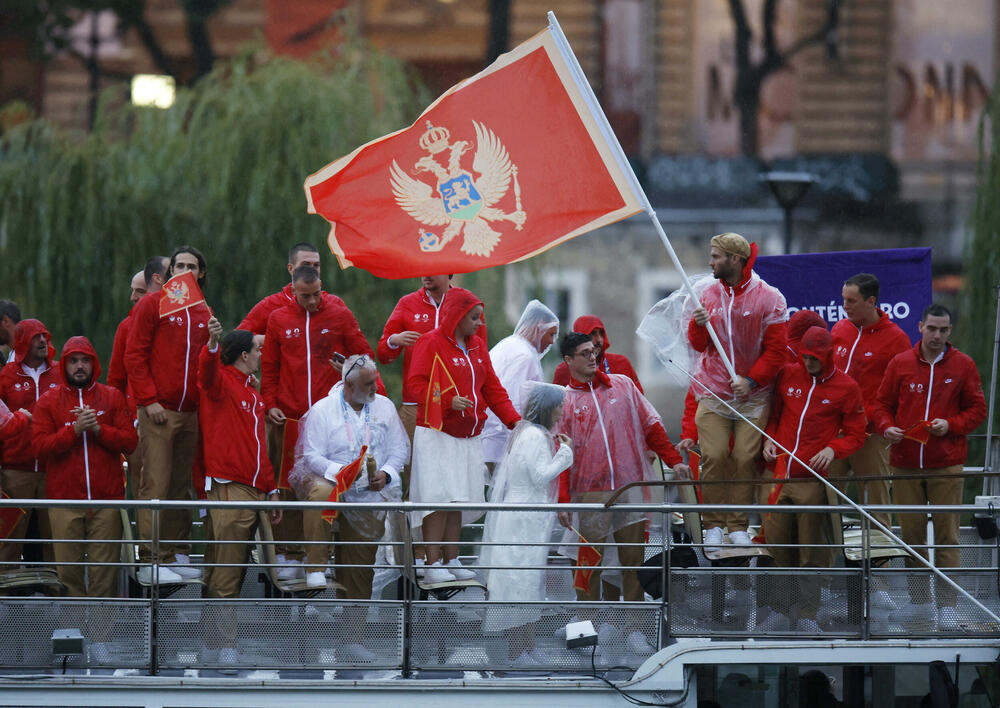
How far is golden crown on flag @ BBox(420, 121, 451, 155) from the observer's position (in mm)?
9039

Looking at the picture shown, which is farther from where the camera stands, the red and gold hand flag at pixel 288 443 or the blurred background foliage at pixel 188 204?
the blurred background foliage at pixel 188 204

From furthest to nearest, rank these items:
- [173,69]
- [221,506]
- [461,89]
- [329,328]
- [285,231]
Result: 1. [173,69]
2. [285,231]
3. [329,328]
4. [461,89]
5. [221,506]

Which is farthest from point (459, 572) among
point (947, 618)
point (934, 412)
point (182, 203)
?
point (182, 203)

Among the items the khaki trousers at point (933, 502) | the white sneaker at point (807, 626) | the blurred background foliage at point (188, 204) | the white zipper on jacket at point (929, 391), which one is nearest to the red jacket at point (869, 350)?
the white zipper on jacket at point (929, 391)

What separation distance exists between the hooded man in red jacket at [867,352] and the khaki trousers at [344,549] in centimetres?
302

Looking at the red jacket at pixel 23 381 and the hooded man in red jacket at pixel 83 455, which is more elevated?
the red jacket at pixel 23 381

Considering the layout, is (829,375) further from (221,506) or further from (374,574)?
(221,506)

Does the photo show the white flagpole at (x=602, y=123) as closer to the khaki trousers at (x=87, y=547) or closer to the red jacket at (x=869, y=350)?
the red jacket at (x=869, y=350)

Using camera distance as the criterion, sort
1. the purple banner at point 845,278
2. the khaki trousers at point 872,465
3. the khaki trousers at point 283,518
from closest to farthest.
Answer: the khaki trousers at point 283,518 < the khaki trousers at point 872,465 < the purple banner at point 845,278

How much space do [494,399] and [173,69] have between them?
2090 cm

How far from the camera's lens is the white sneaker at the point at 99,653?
→ 8.41m

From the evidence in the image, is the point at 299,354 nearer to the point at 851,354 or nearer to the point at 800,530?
the point at 800,530

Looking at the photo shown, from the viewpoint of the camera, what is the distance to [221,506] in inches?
321

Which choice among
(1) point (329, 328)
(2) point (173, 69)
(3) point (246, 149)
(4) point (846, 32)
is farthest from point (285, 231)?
(4) point (846, 32)
